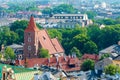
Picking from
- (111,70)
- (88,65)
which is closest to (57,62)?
(88,65)

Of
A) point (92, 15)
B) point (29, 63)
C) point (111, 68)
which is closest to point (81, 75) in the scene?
point (111, 68)

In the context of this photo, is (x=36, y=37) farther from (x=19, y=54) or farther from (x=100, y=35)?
(x=100, y=35)

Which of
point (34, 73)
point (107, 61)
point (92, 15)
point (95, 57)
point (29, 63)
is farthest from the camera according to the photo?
point (92, 15)

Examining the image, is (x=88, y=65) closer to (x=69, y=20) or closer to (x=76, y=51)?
(x=76, y=51)

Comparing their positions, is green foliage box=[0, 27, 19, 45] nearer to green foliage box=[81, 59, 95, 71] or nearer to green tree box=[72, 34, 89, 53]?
green tree box=[72, 34, 89, 53]

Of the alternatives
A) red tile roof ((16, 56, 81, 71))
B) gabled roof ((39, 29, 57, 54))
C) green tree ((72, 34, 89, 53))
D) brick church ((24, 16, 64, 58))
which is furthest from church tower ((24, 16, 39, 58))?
red tile roof ((16, 56, 81, 71))

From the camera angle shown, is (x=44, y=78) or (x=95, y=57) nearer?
(x=44, y=78)

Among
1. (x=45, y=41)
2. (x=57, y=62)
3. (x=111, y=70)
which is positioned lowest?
(x=45, y=41)

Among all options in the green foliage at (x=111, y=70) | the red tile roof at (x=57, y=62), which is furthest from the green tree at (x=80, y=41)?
the green foliage at (x=111, y=70)
